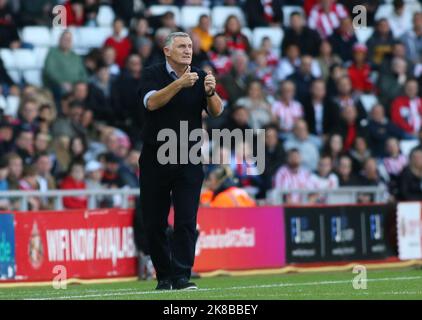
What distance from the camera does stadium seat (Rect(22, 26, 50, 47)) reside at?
2117 centimetres

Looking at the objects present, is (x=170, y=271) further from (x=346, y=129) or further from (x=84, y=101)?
(x=346, y=129)

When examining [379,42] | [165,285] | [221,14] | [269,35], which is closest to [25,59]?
[221,14]

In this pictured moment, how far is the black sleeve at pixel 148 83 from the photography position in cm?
1252

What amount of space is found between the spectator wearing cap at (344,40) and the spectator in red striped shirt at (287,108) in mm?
2640

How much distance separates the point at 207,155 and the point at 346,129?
4.28 m

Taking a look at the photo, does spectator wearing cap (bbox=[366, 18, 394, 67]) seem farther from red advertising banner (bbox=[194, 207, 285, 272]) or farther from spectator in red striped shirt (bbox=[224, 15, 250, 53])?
red advertising banner (bbox=[194, 207, 285, 272])

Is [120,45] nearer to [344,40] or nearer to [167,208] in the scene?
[344,40]

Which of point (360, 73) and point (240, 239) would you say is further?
point (360, 73)

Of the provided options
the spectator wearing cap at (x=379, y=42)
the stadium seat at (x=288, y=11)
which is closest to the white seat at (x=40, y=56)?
the stadium seat at (x=288, y=11)

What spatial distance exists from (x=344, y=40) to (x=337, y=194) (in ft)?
18.3

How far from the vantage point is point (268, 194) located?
20094 mm

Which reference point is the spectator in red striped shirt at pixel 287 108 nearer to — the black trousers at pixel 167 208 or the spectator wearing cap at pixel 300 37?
the spectator wearing cap at pixel 300 37

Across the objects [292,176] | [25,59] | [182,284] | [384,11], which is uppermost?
[384,11]

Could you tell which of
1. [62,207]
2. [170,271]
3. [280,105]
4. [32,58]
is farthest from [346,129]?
[170,271]
